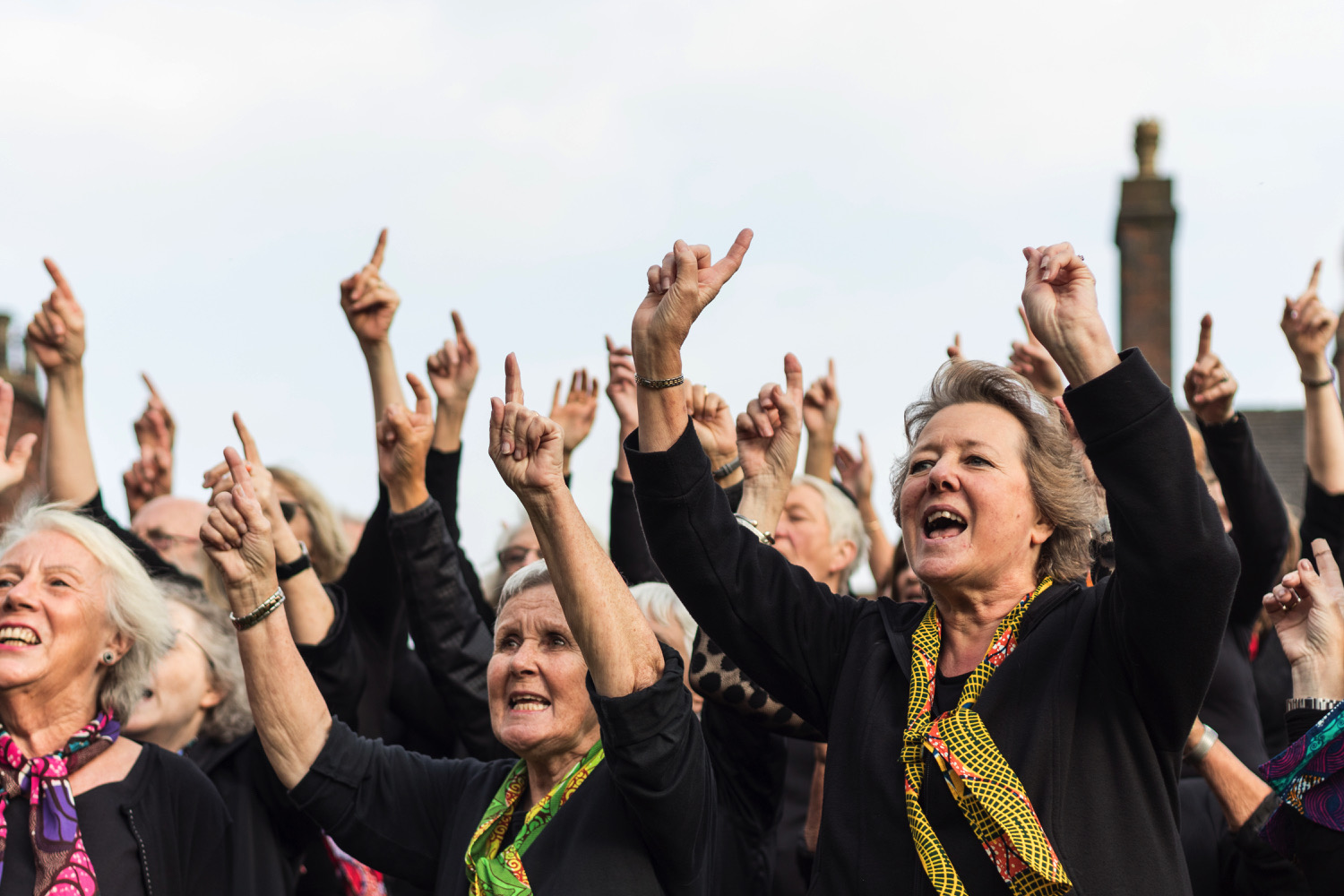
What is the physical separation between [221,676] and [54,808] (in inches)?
34.7

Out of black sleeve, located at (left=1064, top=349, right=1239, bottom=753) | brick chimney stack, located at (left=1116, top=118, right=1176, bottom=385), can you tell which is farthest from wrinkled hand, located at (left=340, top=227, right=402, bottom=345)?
brick chimney stack, located at (left=1116, top=118, right=1176, bottom=385)

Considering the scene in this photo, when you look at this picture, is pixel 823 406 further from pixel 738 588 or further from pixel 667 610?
pixel 738 588

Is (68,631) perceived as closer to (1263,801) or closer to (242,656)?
(242,656)

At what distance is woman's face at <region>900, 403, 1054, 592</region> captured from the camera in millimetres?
2605

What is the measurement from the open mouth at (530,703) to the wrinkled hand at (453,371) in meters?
2.21

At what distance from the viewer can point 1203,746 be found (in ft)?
10.8

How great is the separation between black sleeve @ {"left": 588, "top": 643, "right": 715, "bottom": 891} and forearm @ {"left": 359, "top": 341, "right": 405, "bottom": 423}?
2.44m

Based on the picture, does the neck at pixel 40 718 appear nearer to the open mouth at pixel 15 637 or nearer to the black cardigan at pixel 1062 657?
the open mouth at pixel 15 637

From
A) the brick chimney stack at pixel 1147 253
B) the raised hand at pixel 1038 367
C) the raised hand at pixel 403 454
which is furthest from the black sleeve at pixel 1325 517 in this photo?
the brick chimney stack at pixel 1147 253

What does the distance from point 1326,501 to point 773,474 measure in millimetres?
2039

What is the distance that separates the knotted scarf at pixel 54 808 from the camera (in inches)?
127

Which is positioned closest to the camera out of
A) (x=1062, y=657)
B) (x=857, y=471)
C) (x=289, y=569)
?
(x=1062, y=657)

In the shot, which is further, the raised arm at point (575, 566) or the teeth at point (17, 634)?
the teeth at point (17, 634)

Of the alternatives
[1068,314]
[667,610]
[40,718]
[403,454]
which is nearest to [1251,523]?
[667,610]
